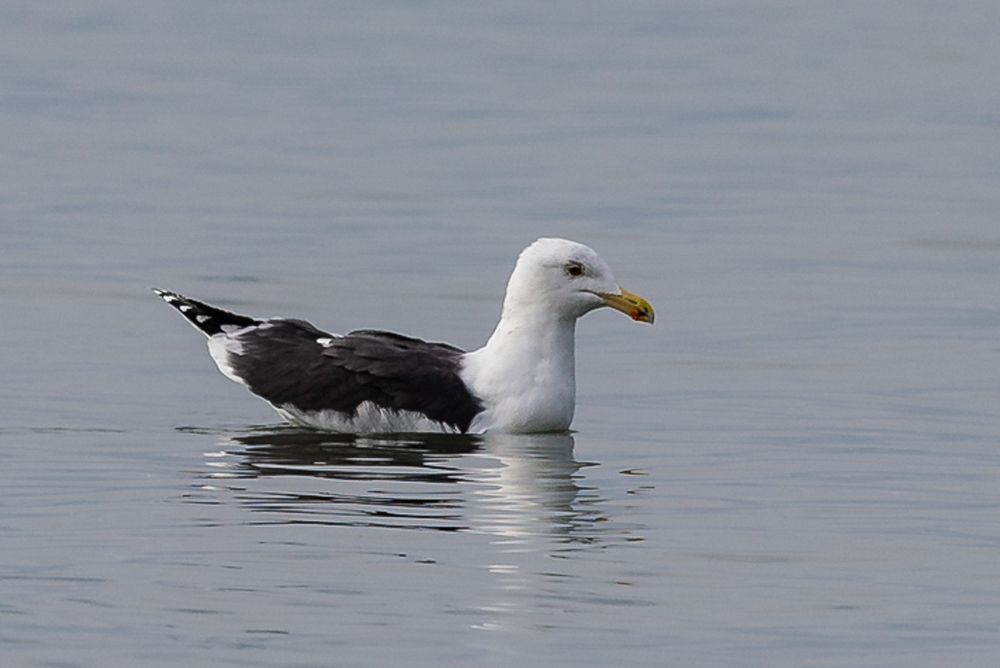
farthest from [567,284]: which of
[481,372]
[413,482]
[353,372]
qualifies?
[413,482]

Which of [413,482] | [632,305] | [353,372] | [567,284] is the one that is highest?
[567,284]

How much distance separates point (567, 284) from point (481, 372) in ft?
2.71

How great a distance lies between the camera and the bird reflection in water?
44.8 ft

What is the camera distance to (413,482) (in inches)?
586

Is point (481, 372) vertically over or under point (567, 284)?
under

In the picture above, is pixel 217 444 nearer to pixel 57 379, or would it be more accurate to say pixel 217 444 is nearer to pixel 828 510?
pixel 57 379

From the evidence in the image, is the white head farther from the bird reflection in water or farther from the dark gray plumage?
the bird reflection in water

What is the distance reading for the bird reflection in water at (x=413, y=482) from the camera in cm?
1365

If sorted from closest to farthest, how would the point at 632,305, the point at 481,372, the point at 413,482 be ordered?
the point at 413,482 < the point at 632,305 < the point at 481,372

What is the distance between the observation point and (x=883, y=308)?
21.9 meters

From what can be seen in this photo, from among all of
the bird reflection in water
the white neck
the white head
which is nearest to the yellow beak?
the white head

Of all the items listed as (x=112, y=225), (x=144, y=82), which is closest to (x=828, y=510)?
(x=112, y=225)

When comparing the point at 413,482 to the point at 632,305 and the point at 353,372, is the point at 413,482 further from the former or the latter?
the point at 632,305

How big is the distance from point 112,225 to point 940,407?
37.7ft
